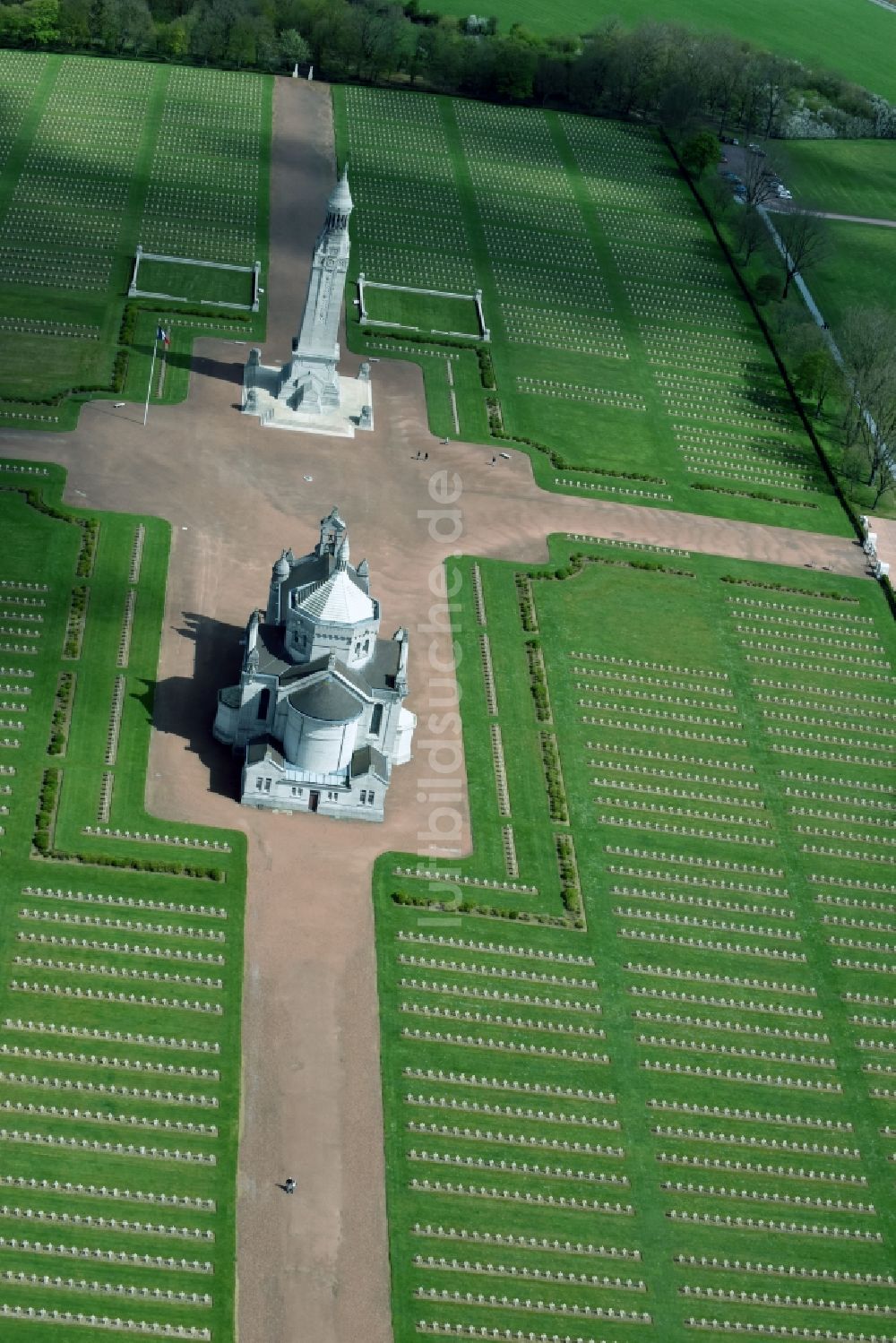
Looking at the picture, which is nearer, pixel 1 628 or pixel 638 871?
pixel 638 871

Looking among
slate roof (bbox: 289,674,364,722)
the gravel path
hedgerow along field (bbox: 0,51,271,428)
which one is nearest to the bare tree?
the gravel path

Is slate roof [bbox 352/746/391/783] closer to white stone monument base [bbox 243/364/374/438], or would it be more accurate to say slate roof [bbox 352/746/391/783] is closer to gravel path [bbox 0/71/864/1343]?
gravel path [bbox 0/71/864/1343]

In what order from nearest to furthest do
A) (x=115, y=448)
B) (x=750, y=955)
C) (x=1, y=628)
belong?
(x=750, y=955) < (x=1, y=628) < (x=115, y=448)

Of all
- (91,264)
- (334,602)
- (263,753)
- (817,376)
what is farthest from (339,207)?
(817,376)

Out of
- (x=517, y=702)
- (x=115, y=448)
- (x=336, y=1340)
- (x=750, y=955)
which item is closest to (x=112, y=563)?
(x=115, y=448)

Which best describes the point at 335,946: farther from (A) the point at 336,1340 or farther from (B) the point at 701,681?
(B) the point at 701,681

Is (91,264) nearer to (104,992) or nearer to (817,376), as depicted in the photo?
(817,376)
